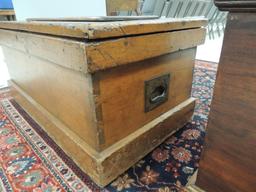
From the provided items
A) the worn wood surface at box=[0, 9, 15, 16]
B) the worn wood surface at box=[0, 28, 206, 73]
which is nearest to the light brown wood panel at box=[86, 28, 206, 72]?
the worn wood surface at box=[0, 28, 206, 73]

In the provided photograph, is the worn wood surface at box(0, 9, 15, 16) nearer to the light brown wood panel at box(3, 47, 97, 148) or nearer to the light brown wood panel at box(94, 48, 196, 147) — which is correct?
the light brown wood panel at box(3, 47, 97, 148)

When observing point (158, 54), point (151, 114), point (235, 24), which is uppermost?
point (235, 24)

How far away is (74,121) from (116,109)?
169 mm

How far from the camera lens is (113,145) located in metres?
0.63

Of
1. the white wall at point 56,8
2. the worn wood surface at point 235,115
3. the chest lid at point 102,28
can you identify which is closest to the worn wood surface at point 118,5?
the white wall at point 56,8

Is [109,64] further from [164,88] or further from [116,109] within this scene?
[164,88]

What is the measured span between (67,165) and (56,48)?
0.42 meters

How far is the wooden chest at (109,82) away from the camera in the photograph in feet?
1.63

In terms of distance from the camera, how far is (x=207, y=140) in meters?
0.49

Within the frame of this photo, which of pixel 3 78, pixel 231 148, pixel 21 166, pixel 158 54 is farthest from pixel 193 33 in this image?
pixel 3 78

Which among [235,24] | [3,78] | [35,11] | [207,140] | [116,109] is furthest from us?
[3,78]

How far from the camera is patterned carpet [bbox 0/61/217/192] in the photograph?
64 cm

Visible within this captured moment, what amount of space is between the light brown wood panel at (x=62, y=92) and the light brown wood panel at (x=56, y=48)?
40 millimetres

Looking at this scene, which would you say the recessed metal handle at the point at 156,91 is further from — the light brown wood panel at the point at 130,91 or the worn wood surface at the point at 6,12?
A: the worn wood surface at the point at 6,12
